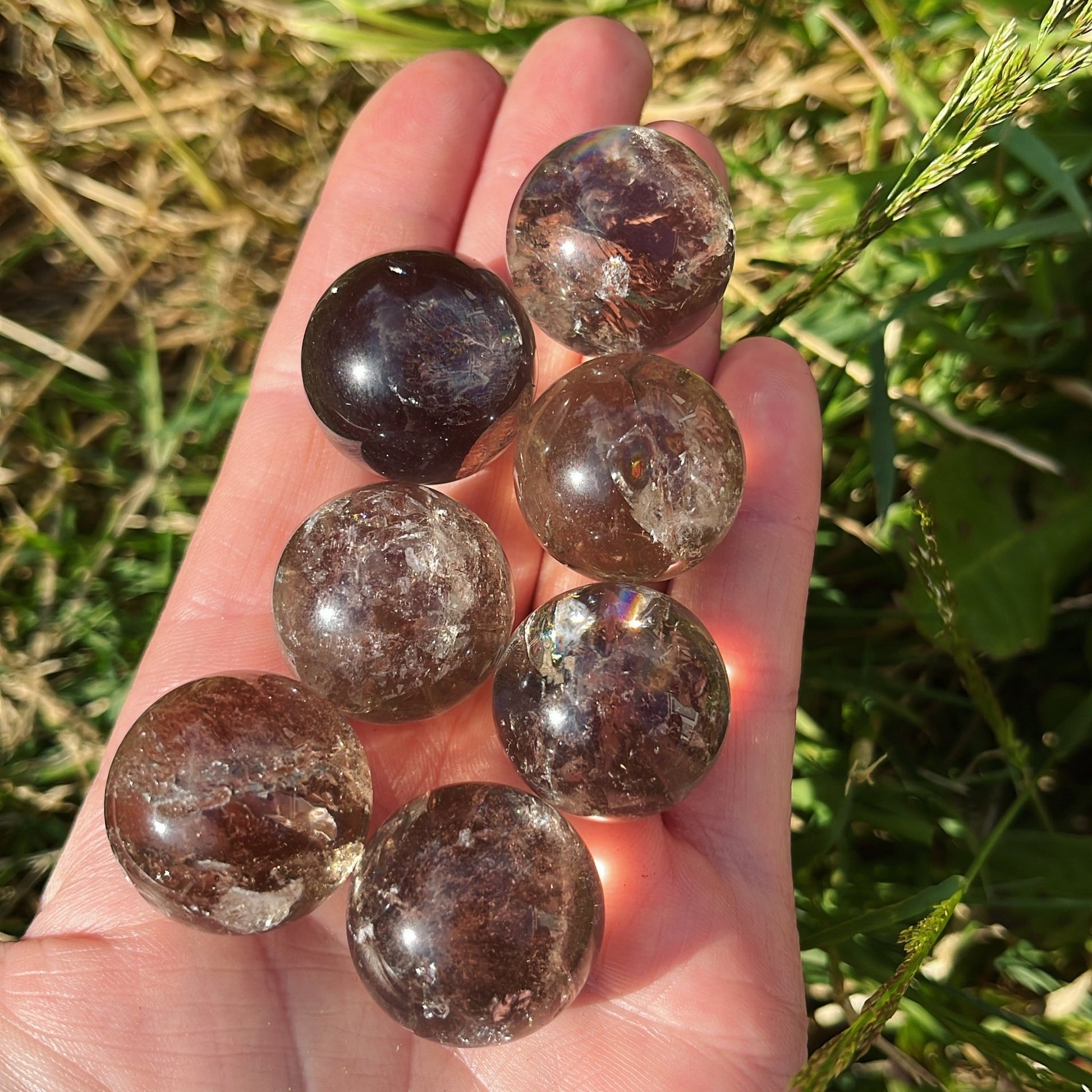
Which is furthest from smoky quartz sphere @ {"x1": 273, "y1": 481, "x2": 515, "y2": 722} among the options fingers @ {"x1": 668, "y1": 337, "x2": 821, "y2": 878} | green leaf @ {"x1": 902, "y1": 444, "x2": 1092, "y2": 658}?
green leaf @ {"x1": 902, "y1": 444, "x2": 1092, "y2": 658}

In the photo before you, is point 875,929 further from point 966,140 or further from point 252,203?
point 252,203

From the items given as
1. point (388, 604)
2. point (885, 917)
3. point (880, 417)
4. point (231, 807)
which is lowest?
point (231, 807)

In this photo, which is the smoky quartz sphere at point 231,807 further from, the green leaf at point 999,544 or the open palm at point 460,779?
the green leaf at point 999,544

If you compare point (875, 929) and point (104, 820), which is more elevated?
point (875, 929)

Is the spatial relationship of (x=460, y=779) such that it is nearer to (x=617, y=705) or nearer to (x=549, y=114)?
(x=617, y=705)

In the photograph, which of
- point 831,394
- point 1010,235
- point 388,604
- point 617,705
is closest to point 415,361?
point 388,604

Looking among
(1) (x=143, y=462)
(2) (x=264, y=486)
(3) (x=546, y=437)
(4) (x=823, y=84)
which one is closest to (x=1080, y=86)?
(4) (x=823, y=84)

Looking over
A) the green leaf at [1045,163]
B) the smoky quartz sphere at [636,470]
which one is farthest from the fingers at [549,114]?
the green leaf at [1045,163]
